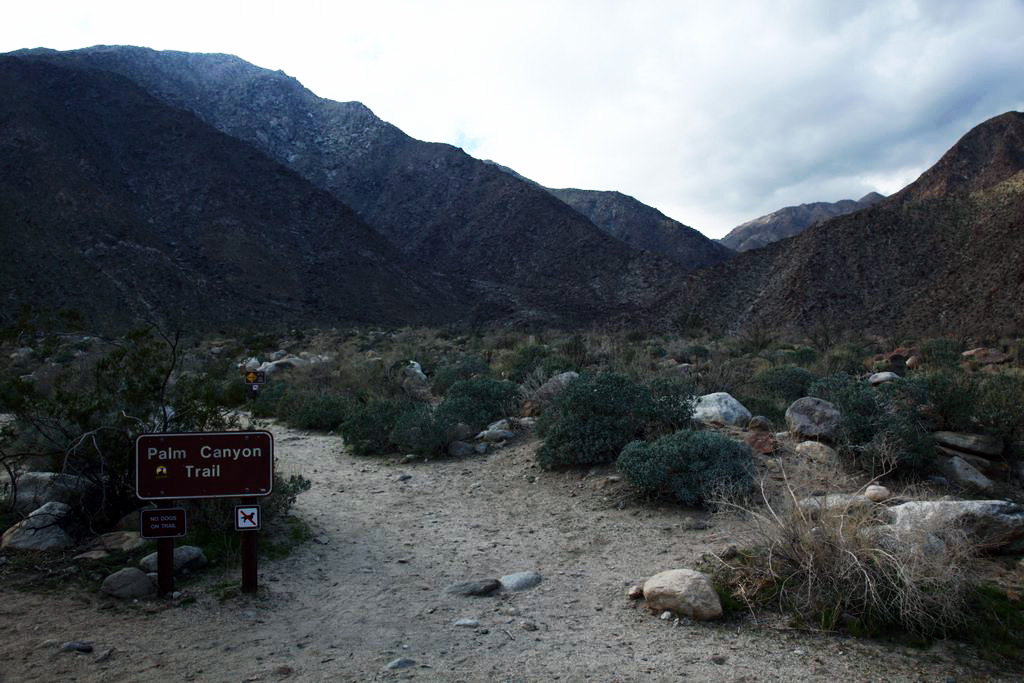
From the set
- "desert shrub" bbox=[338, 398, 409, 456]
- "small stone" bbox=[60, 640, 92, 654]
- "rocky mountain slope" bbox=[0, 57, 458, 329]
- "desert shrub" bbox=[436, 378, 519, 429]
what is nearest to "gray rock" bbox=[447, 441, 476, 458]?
"desert shrub" bbox=[436, 378, 519, 429]

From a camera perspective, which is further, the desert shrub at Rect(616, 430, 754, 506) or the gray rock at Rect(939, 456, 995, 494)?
the gray rock at Rect(939, 456, 995, 494)

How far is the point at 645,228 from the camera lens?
92438 mm

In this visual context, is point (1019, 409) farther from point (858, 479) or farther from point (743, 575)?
point (743, 575)

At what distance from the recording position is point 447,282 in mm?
64250

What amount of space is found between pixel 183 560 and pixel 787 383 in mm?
8940

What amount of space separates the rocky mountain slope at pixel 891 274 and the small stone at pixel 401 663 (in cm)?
3035

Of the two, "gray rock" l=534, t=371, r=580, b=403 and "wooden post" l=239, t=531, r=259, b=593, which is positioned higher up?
"gray rock" l=534, t=371, r=580, b=403

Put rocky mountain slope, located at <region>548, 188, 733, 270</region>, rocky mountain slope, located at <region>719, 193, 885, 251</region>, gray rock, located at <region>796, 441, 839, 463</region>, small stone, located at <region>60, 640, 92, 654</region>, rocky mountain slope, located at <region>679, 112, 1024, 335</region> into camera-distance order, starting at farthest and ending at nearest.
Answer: rocky mountain slope, located at <region>719, 193, 885, 251</region> < rocky mountain slope, located at <region>548, 188, 733, 270</region> < rocky mountain slope, located at <region>679, 112, 1024, 335</region> < gray rock, located at <region>796, 441, 839, 463</region> < small stone, located at <region>60, 640, 92, 654</region>

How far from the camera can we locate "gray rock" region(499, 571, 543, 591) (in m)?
5.62

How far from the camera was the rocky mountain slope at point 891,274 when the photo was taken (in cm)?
3492

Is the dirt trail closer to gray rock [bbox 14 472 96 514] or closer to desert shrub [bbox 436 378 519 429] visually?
gray rock [bbox 14 472 96 514]

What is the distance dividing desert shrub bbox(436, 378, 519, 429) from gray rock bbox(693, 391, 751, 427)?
313cm

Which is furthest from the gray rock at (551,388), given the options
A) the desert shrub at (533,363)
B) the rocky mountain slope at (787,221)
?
the rocky mountain slope at (787,221)

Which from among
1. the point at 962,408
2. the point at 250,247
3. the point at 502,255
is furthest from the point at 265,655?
the point at 502,255
